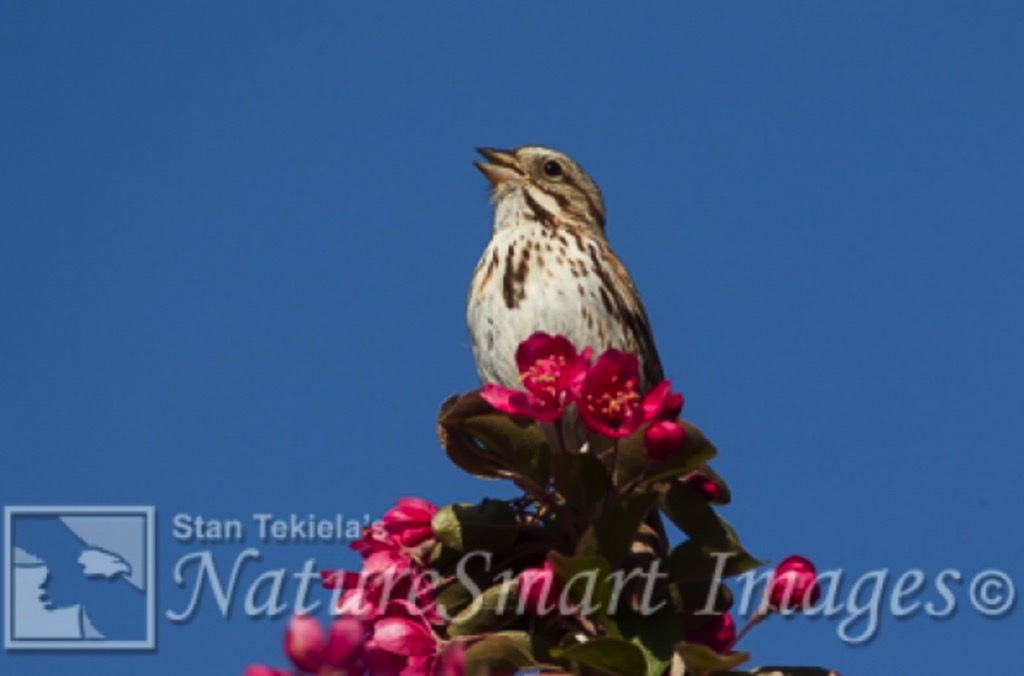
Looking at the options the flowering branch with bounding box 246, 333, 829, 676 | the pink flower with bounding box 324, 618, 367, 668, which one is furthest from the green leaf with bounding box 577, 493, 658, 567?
the pink flower with bounding box 324, 618, 367, 668

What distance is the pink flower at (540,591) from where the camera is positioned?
166 inches

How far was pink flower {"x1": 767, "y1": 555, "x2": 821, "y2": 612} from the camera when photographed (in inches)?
169

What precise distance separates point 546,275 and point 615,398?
3008mm

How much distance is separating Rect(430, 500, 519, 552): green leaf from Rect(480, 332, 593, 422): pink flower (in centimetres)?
32

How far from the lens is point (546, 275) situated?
24.2 feet

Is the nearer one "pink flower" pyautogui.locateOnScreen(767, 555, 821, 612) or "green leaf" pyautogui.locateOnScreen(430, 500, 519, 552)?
"pink flower" pyautogui.locateOnScreen(767, 555, 821, 612)

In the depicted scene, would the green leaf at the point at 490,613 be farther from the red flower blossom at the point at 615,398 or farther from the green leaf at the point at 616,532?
the red flower blossom at the point at 615,398

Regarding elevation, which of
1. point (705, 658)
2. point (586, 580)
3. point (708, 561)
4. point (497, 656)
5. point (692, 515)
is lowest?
point (705, 658)

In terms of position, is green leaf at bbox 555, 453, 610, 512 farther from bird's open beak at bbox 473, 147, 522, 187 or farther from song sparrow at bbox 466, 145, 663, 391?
bird's open beak at bbox 473, 147, 522, 187

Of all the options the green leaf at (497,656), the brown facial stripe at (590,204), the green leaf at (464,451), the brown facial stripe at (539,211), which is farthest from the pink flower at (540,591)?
the brown facial stripe at (590,204)

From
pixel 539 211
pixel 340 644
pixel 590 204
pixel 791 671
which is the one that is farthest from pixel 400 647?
pixel 590 204

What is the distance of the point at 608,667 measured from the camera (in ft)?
13.1

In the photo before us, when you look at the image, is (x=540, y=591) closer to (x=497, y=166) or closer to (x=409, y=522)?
(x=409, y=522)

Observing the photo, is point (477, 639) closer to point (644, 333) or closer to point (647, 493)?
point (647, 493)
